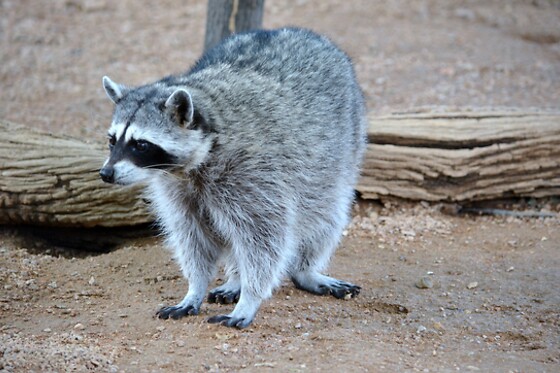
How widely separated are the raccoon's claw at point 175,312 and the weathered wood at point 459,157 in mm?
2052

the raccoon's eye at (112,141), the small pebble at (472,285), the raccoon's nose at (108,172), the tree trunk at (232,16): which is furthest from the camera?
the tree trunk at (232,16)

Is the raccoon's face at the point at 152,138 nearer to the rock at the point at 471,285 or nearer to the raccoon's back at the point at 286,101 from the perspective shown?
the raccoon's back at the point at 286,101

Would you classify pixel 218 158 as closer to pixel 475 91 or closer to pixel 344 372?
pixel 344 372

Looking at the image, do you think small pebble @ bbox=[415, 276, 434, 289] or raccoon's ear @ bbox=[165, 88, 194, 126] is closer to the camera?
raccoon's ear @ bbox=[165, 88, 194, 126]

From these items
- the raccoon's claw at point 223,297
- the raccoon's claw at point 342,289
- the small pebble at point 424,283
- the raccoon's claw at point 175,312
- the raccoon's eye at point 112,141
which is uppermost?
the raccoon's eye at point 112,141

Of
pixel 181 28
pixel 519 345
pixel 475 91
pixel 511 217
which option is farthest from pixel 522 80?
pixel 519 345

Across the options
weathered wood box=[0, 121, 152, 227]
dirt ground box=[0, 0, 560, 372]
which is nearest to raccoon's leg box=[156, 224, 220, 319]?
dirt ground box=[0, 0, 560, 372]

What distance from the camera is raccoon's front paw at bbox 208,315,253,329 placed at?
4.12 meters

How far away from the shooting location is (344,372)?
3477 millimetres

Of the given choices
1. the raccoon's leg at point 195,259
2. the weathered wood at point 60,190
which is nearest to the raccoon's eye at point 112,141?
the raccoon's leg at point 195,259

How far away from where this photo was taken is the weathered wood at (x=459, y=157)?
585cm

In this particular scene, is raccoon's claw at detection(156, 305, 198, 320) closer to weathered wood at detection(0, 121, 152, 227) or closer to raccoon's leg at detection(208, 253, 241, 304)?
raccoon's leg at detection(208, 253, 241, 304)

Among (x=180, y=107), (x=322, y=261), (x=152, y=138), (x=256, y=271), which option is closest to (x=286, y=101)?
(x=180, y=107)

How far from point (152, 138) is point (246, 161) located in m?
0.53
